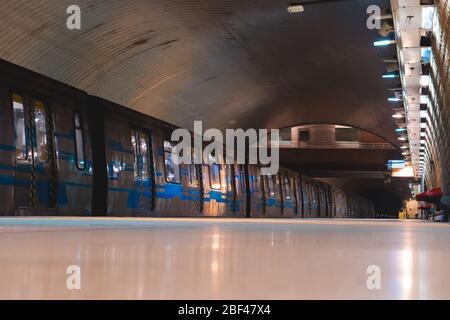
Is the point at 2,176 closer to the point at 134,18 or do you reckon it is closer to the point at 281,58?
the point at 134,18

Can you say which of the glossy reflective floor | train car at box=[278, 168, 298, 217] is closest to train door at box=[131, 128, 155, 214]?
the glossy reflective floor

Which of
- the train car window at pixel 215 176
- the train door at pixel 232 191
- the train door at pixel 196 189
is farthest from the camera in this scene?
the train door at pixel 232 191

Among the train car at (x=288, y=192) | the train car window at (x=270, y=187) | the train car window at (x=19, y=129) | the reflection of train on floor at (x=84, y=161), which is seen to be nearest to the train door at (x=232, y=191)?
the reflection of train on floor at (x=84, y=161)

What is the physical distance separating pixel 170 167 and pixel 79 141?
15.8 feet

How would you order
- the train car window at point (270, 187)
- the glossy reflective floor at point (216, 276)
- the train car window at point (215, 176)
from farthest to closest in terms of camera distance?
the train car window at point (270, 187) < the train car window at point (215, 176) < the glossy reflective floor at point (216, 276)

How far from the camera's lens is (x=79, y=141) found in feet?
43.3

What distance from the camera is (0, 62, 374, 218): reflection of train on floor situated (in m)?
10.9

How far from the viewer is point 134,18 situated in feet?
46.1

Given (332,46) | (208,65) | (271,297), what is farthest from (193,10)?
(271,297)

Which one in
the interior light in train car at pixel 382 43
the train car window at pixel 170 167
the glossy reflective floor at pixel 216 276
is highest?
the interior light in train car at pixel 382 43

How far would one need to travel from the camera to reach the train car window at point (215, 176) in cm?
2117

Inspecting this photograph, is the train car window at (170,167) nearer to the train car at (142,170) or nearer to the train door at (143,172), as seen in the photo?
the train car at (142,170)

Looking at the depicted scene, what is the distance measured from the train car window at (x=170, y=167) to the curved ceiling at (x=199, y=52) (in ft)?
7.02
